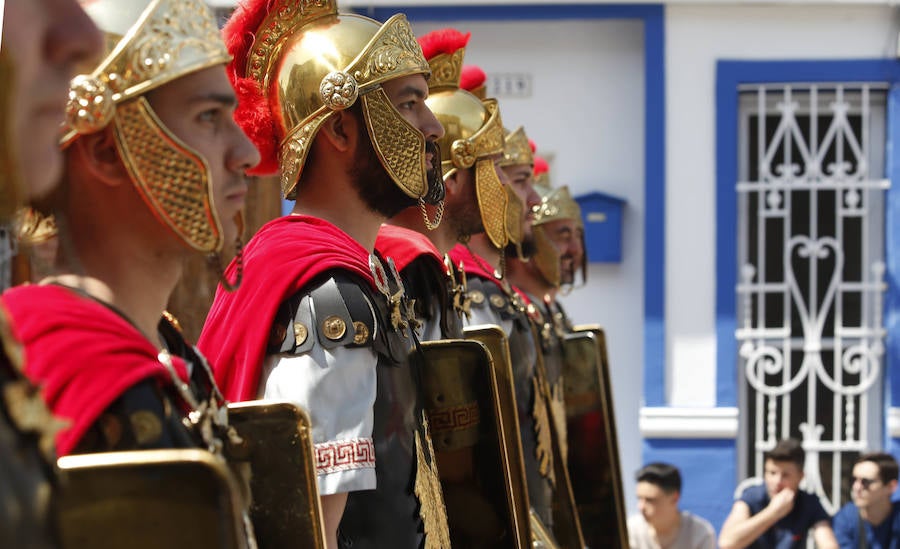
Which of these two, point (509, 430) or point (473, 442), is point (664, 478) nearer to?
point (509, 430)

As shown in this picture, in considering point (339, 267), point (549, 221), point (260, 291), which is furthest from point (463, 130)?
point (549, 221)

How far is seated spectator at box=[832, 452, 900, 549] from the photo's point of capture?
639 cm

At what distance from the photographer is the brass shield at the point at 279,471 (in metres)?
1.94

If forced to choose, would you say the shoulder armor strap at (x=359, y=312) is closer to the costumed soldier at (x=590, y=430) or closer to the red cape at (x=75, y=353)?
the red cape at (x=75, y=353)

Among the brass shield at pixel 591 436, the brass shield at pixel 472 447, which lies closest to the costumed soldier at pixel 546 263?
the brass shield at pixel 591 436

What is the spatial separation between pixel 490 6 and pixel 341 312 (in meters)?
5.52

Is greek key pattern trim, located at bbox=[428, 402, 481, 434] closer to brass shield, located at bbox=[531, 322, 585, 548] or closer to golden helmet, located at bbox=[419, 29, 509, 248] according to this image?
golden helmet, located at bbox=[419, 29, 509, 248]

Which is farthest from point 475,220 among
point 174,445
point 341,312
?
point 174,445

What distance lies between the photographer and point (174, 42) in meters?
1.87

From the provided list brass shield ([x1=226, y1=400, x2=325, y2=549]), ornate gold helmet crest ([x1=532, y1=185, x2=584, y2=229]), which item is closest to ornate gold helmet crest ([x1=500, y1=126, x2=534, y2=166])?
ornate gold helmet crest ([x1=532, y1=185, x2=584, y2=229])

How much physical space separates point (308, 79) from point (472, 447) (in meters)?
0.84

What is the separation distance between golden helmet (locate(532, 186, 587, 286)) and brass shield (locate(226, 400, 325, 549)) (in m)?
3.61

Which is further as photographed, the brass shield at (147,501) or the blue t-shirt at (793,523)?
the blue t-shirt at (793,523)

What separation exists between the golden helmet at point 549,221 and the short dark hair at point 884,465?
163 cm
